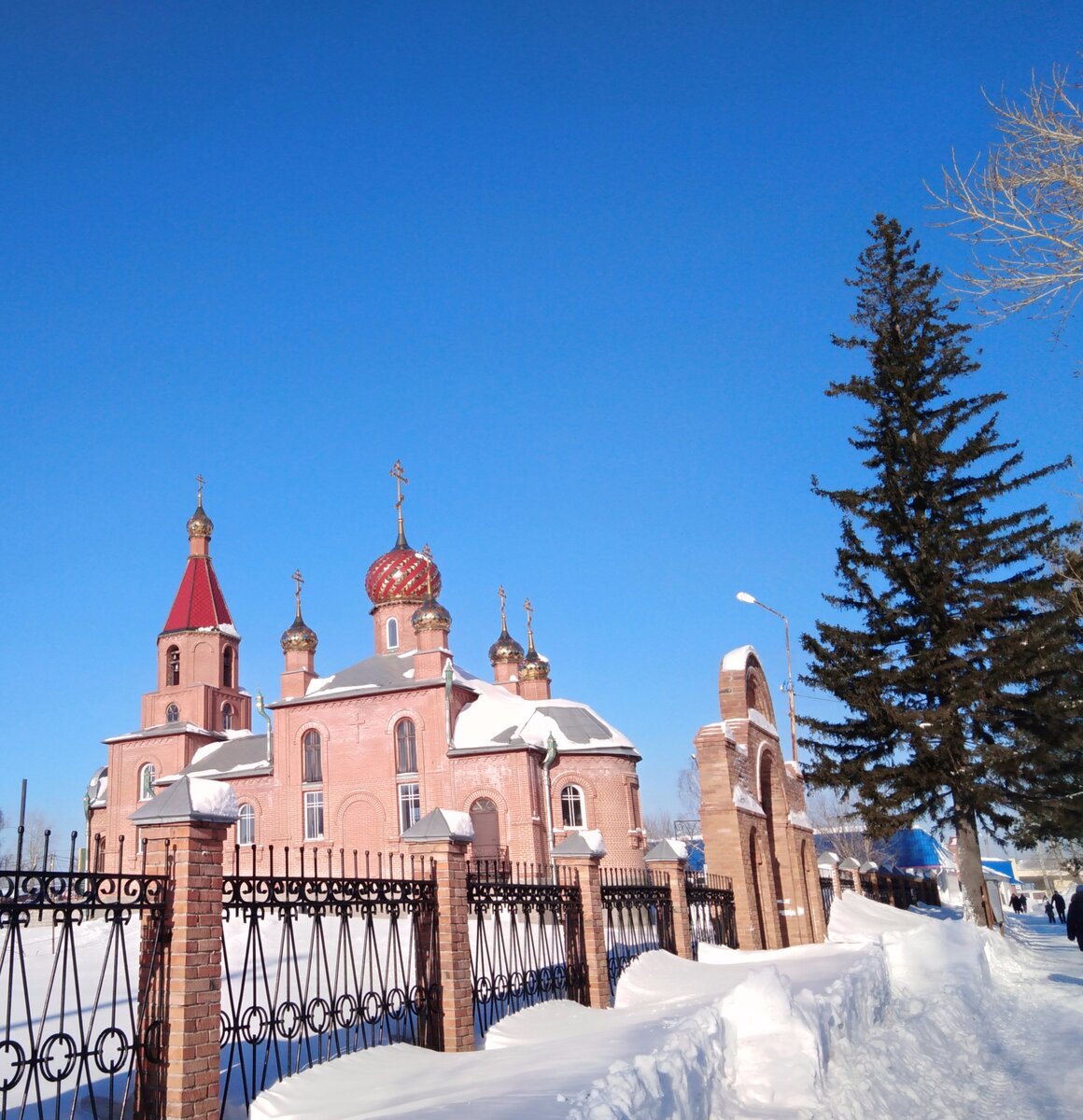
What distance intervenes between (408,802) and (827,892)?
12.3 meters

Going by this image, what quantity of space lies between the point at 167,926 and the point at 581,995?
18.6 ft

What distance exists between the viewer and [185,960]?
16.8ft

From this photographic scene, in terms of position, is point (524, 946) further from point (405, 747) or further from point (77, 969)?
point (405, 747)

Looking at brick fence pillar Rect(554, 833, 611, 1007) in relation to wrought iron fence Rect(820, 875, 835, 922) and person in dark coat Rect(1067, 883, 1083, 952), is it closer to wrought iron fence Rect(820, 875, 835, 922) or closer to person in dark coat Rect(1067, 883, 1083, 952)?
person in dark coat Rect(1067, 883, 1083, 952)

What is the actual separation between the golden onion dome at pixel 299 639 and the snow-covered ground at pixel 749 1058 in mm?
21949

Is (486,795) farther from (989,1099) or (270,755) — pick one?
(989,1099)

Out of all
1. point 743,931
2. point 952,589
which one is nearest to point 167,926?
point 743,931

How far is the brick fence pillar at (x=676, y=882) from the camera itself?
12422mm

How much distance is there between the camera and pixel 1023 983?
1442cm

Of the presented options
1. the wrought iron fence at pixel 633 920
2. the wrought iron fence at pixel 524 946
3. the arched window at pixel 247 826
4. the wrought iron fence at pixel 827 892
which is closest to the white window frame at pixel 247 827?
the arched window at pixel 247 826

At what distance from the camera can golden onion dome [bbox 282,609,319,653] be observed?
105 feet

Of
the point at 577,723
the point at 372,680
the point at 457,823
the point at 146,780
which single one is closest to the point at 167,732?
the point at 146,780

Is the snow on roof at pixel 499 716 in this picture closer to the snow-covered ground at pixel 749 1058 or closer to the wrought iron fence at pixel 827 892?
the wrought iron fence at pixel 827 892

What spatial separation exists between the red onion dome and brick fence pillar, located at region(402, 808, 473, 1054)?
25.1 meters
